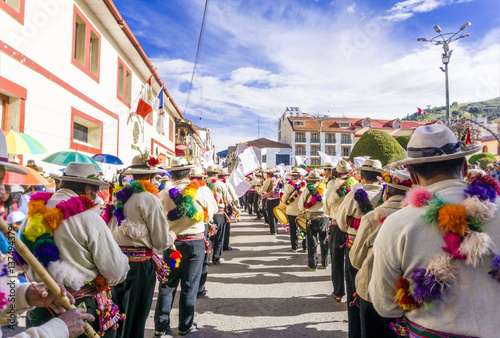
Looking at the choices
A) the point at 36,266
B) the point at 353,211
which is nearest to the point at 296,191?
the point at 353,211

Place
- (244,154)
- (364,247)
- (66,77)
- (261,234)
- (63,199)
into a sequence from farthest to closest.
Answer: (261,234)
(244,154)
(66,77)
(364,247)
(63,199)

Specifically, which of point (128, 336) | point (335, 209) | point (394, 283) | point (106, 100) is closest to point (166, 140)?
point (106, 100)

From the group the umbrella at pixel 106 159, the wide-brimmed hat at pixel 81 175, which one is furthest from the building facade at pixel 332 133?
the wide-brimmed hat at pixel 81 175

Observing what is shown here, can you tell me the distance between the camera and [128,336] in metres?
3.32

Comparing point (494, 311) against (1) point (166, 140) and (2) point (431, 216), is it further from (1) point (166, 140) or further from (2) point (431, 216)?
(1) point (166, 140)

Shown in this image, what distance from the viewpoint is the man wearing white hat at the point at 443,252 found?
1.60 meters

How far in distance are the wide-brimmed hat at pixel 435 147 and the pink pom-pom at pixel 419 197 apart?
188mm

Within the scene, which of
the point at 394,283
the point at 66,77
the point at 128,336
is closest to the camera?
the point at 394,283

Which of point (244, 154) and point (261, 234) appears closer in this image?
point (244, 154)

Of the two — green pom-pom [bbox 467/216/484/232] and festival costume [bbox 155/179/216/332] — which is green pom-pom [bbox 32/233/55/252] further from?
green pom-pom [bbox 467/216/484/232]

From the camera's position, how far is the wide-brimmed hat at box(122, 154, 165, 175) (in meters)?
3.88

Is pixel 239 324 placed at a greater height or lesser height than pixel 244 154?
lesser

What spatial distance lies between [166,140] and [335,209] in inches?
691

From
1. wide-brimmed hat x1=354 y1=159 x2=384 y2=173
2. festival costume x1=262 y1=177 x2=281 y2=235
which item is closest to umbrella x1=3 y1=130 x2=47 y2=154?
wide-brimmed hat x1=354 y1=159 x2=384 y2=173
